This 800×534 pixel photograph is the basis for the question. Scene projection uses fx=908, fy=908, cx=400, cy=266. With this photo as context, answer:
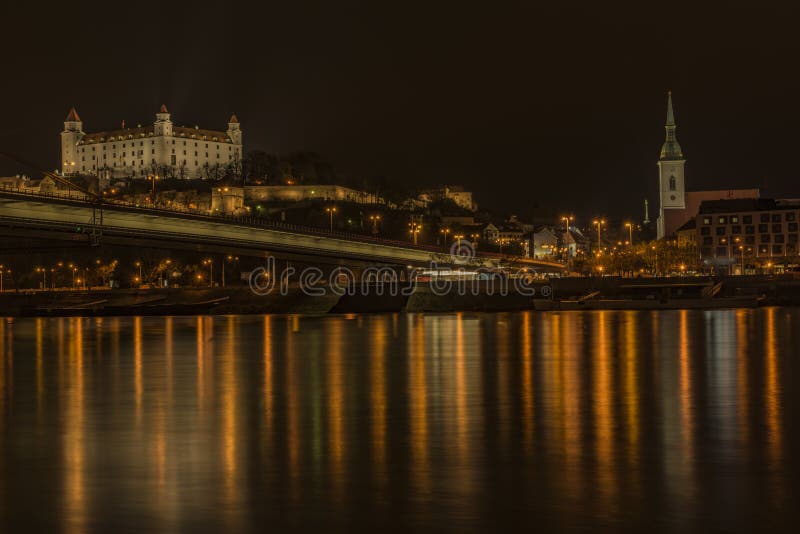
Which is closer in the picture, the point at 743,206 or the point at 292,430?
the point at 292,430

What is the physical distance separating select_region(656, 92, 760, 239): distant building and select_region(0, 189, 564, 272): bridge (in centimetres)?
7078

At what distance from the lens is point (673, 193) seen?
162 meters

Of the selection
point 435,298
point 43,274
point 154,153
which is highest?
point 154,153

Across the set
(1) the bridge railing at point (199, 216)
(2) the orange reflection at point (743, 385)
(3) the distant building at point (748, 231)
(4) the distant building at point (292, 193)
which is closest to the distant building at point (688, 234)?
(3) the distant building at point (748, 231)

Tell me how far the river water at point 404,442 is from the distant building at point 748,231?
90756 mm

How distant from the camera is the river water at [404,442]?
380 inches

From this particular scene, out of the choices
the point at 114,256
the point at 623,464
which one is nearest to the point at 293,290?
the point at 114,256

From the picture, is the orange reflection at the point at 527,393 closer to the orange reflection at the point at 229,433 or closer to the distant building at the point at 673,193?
the orange reflection at the point at 229,433

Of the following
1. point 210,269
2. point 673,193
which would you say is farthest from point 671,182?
point 210,269

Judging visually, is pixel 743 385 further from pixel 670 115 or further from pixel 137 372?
pixel 670 115

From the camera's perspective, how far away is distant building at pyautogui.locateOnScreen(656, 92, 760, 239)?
150000mm

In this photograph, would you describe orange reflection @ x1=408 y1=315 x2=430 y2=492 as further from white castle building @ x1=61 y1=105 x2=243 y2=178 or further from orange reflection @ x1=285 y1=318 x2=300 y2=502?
A: white castle building @ x1=61 y1=105 x2=243 y2=178

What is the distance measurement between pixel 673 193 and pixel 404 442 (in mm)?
156777

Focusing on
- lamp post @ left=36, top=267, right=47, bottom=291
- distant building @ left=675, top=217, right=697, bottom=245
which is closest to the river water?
lamp post @ left=36, top=267, right=47, bottom=291
